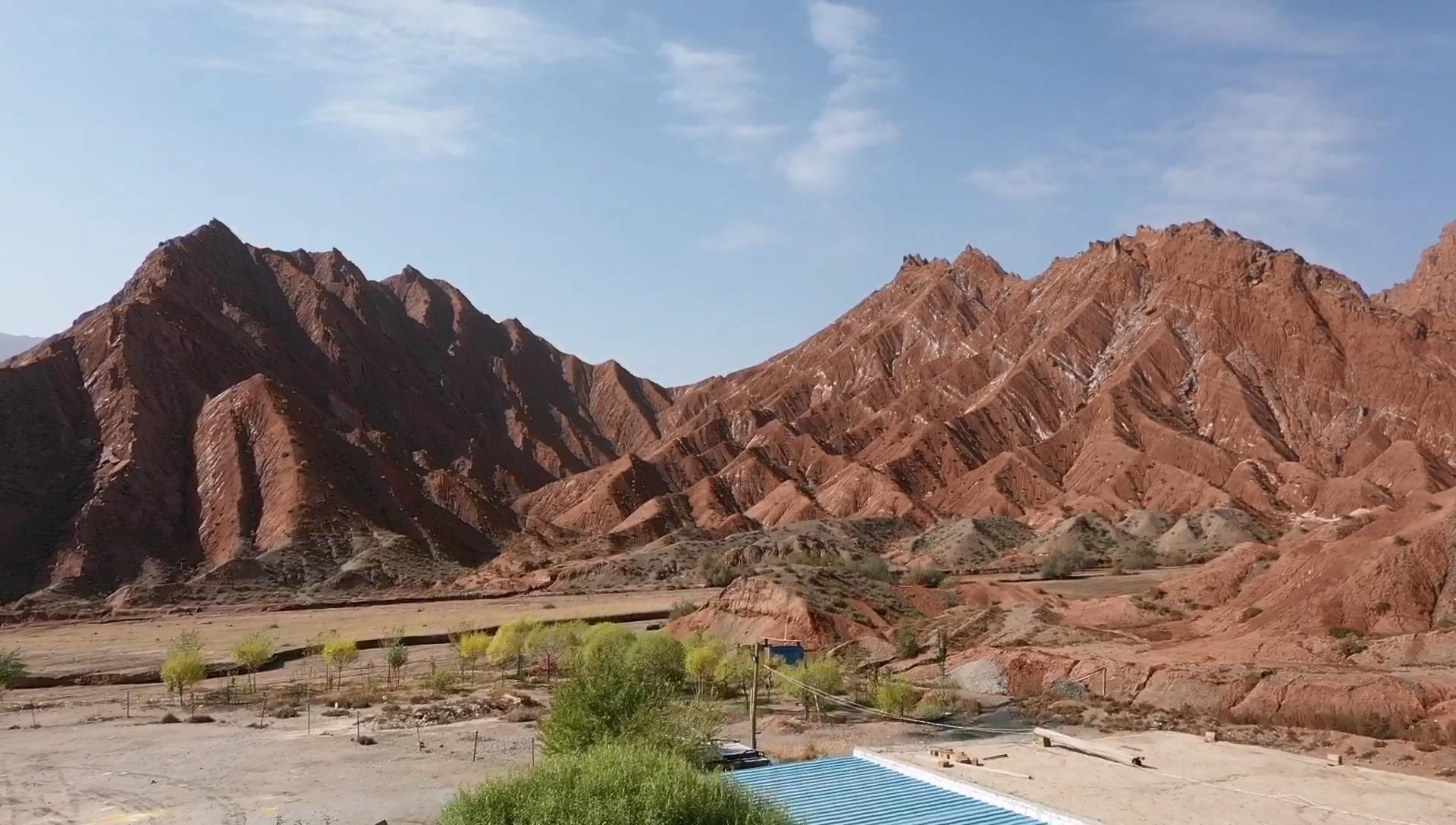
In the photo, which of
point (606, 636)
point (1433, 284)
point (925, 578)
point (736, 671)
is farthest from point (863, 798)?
point (1433, 284)

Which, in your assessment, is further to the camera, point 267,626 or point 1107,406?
point 1107,406

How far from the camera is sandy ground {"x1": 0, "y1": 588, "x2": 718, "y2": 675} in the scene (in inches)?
1940

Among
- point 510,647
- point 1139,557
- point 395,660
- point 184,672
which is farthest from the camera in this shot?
point 1139,557

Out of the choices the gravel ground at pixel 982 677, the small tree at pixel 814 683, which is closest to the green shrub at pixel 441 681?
the small tree at pixel 814 683

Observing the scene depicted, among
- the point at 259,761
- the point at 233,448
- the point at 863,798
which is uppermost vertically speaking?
the point at 233,448

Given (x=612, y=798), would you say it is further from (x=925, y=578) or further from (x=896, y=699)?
(x=925, y=578)

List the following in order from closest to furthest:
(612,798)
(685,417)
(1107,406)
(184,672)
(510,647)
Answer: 1. (612,798)
2. (184,672)
3. (510,647)
4. (1107,406)
5. (685,417)

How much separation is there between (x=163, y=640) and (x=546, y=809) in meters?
Answer: 53.1

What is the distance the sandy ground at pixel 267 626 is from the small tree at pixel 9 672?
294 centimetres

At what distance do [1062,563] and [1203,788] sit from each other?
5765 cm

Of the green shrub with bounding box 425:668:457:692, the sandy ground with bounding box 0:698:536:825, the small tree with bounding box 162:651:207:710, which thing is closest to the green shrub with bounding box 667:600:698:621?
the green shrub with bounding box 425:668:457:692

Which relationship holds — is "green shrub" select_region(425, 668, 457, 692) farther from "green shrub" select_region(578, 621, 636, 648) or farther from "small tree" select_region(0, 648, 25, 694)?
"small tree" select_region(0, 648, 25, 694)

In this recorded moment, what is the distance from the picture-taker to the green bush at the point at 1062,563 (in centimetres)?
7462

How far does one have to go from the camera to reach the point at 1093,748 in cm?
2188
